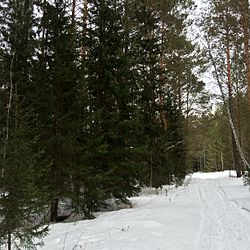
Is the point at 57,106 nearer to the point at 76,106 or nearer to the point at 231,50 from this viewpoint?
the point at 76,106

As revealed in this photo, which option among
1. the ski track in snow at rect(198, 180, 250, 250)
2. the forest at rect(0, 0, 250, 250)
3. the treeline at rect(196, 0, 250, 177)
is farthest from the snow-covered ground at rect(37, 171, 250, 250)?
the treeline at rect(196, 0, 250, 177)

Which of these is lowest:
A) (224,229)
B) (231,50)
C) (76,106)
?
(224,229)

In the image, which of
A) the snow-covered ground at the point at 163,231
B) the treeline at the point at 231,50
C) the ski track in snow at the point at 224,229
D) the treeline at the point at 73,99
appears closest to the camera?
the ski track in snow at the point at 224,229

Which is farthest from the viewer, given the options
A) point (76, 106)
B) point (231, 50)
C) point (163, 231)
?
point (231, 50)

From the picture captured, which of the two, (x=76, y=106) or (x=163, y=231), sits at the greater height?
(x=76, y=106)

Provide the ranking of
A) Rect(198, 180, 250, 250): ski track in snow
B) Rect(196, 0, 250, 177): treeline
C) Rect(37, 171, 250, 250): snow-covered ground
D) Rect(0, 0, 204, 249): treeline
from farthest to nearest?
Rect(196, 0, 250, 177): treeline < Rect(0, 0, 204, 249): treeline < Rect(37, 171, 250, 250): snow-covered ground < Rect(198, 180, 250, 250): ski track in snow

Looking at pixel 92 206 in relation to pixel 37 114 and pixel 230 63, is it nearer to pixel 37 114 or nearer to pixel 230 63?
pixel 37 114

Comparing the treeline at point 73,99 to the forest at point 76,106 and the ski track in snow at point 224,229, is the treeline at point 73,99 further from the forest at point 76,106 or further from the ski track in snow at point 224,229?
the ski track in snow at point 224,229

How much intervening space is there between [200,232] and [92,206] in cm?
540

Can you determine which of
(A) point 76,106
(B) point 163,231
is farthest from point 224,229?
(A) point 76,106

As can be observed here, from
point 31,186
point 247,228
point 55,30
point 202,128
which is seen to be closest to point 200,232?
point 247,228

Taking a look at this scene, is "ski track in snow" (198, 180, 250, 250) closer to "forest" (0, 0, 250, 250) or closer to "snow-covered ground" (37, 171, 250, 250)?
"snow-covered ground" (37, 171, 250, 250)

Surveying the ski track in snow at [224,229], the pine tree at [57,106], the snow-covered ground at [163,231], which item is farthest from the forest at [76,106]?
the ski track in snow at [224,229]

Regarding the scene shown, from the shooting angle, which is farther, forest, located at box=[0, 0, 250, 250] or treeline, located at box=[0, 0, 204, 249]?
treeline, located at box=[0, 0, 204, 249]
